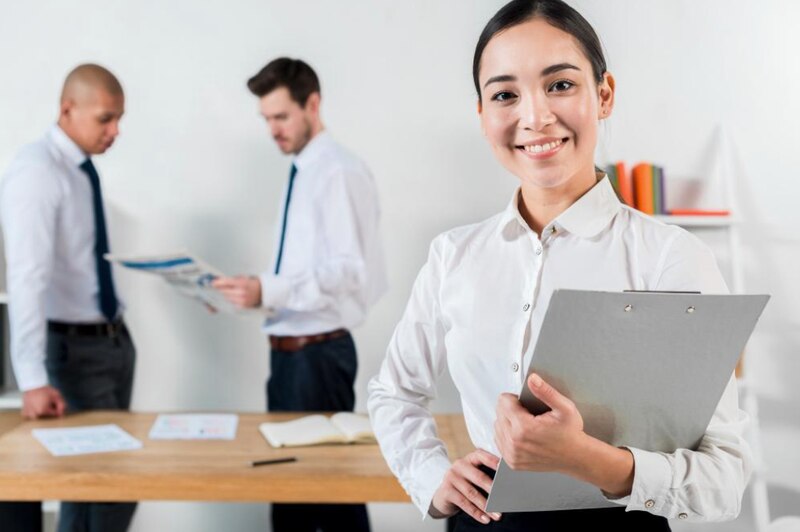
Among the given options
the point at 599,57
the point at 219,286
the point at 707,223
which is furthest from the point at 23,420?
the point at 707,223

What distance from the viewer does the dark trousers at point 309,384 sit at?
9.04 ft

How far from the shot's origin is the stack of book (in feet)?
9.80

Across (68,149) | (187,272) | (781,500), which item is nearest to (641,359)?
(187,272)

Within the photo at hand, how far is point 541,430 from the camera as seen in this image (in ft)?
2.68

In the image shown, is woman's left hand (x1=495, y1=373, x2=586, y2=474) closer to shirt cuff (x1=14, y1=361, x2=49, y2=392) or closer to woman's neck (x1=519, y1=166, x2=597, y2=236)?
woman's neck (x1=519, y1=166, x2=597, y2=236)

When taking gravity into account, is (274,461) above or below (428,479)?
below

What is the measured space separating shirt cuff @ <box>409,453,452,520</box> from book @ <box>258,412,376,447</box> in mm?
938

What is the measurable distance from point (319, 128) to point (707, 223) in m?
1.39

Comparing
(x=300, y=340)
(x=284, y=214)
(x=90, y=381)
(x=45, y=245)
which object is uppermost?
(x=284, y=214)

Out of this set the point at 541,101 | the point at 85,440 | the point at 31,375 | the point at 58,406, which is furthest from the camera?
the point at 31,375

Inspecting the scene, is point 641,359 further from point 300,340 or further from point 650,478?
Answer: point 300,340

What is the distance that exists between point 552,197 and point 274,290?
1.77m

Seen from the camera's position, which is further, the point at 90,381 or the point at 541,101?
the point at 90,381

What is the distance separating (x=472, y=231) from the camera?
1.14 metres
